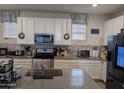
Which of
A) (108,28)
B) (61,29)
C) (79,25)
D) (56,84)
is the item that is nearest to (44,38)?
(61,29)

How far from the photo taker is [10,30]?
559cm

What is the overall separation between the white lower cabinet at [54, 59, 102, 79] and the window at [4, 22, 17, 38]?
1497mm

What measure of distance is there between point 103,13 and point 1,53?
317cm

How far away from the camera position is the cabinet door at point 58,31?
5.41 m

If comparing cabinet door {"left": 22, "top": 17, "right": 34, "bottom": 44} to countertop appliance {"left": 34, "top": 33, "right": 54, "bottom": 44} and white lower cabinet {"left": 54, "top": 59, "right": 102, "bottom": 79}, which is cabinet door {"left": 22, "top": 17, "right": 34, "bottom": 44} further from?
white lower cabinet {"left": 54, "top": 59, "right": 102, "bottom": 79}

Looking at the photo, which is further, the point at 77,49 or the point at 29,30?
the point at 77,49

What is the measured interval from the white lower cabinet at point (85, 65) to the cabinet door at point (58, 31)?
57 cm

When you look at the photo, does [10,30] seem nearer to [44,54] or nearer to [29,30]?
[29,30]

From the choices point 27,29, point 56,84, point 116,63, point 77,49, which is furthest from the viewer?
point 77,49

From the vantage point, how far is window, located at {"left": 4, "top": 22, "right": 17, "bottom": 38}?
5.57 meters

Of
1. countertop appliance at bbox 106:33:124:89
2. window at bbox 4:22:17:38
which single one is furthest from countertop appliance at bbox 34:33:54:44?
countertop appliance at bbox 106:33:124:89

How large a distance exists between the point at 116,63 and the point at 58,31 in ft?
7.99
